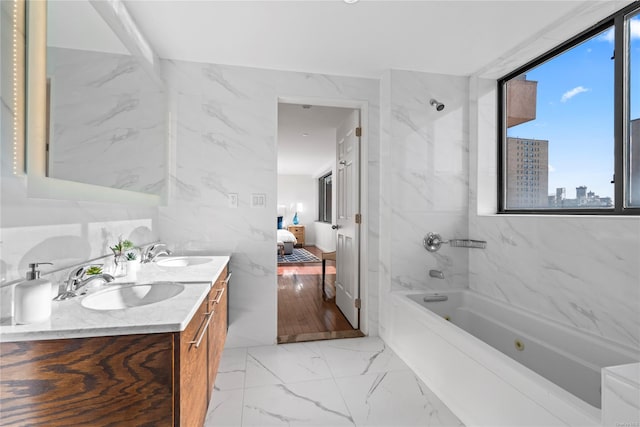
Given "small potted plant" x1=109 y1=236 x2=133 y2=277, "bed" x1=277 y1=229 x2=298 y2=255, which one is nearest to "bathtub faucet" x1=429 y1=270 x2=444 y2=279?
"small potted plant" x1=109 y1=236 x2=133 y2=277

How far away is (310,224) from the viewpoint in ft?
33.0

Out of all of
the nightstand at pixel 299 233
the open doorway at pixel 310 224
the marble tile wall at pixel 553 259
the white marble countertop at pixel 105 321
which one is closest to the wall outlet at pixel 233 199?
the open doorway at pixel 310 224

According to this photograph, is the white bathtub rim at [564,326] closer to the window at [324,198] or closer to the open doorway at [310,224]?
the open doorway at [310,224]

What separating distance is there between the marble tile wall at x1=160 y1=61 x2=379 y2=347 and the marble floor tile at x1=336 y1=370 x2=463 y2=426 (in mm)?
940

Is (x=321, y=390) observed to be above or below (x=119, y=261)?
below

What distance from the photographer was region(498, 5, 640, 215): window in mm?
1804

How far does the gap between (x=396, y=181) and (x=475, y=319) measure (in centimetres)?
132

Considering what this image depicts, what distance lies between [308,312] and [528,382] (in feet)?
7.84

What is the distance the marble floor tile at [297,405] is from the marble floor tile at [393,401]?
7 cm

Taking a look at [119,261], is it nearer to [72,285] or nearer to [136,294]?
[136,294]

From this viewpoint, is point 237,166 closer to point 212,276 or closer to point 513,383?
point 212,276

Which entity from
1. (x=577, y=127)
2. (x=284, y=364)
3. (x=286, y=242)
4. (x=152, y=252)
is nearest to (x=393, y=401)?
(x=284, y=364)

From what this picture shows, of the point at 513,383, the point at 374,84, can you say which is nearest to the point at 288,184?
the point at 374,84

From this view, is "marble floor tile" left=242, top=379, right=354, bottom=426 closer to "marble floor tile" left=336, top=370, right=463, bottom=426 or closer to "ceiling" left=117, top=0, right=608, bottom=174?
"marble floor tile" left=336, top=370, right=463, bottom=426
